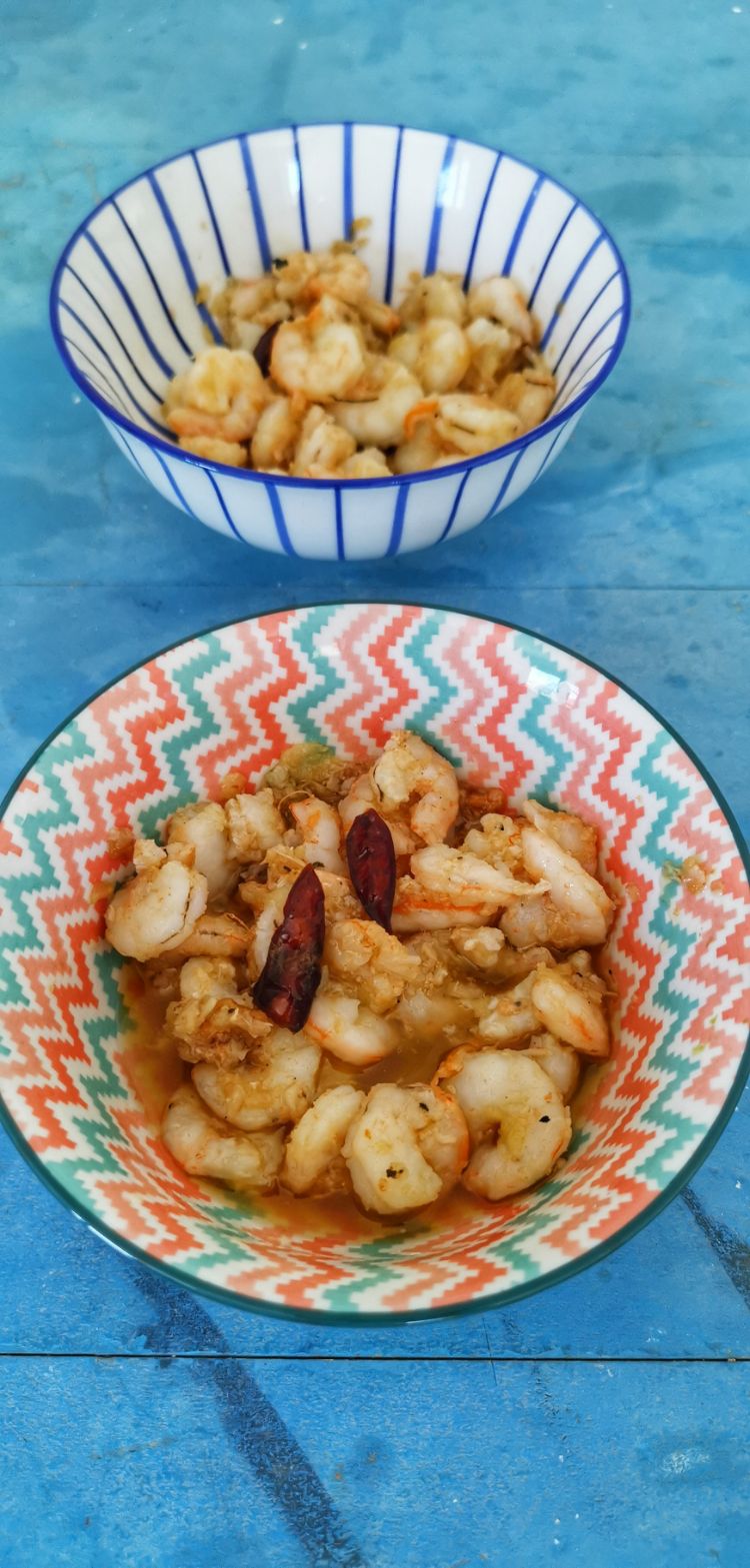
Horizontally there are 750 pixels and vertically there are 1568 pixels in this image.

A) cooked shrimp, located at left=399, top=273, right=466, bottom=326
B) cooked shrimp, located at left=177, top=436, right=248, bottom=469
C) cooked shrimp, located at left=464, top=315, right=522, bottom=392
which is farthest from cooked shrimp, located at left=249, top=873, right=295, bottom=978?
cooked shrimp, located at left=399, top=273, right=466, bottom=326

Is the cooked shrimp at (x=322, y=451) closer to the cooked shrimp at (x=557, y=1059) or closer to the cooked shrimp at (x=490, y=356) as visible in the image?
the cooked shrimp at (x=490, y=356)

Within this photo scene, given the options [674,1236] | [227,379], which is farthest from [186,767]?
[674,1236]

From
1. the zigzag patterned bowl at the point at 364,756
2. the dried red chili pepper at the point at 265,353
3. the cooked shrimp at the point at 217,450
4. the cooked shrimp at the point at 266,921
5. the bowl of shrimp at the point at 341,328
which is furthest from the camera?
the dried red chili pepper at the point at 265,353

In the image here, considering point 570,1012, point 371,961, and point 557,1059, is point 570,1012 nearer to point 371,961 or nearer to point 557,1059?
point 557,1059

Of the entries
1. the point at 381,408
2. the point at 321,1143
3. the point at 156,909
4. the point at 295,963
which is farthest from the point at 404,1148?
the point at 381,408

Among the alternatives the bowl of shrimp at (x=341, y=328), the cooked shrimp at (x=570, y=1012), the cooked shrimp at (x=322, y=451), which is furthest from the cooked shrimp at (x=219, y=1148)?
the cooked shrimp at (x=322, y=451)
